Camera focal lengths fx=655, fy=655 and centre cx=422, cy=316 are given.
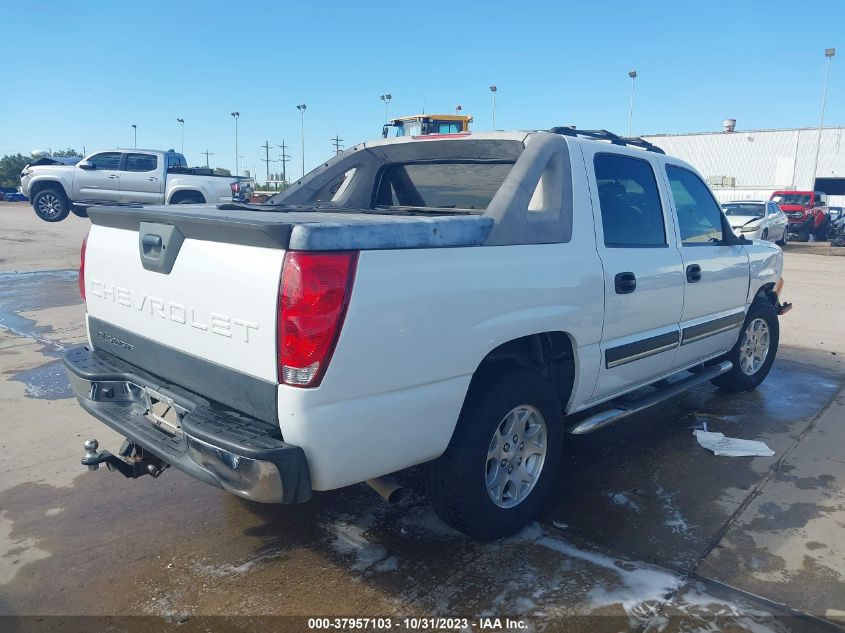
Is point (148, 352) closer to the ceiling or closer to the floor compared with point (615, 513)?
closer to the ceiling

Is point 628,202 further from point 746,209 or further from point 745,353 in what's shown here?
point 746,209

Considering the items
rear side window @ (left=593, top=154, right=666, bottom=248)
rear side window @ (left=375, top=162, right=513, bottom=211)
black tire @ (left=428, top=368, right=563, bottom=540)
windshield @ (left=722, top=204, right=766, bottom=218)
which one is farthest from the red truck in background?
black tire @ (left=428, top=368, right=563, bottom=540)

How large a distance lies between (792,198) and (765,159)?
18543 mm

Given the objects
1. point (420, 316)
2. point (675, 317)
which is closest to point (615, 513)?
point (675, 317)

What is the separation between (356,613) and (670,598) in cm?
133

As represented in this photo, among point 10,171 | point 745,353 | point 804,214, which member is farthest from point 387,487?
point 10,171

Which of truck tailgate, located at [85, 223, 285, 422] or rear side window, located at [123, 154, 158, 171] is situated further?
rear side window, located at [123, 154, 158, 171]

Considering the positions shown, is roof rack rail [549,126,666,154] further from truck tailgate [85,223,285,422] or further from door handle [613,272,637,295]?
truck tailgate [85,223,285,422]

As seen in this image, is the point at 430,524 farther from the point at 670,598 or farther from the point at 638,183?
the point at 638,183

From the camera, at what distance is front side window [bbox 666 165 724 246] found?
14.6ft

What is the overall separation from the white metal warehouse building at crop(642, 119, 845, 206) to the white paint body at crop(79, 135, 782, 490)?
4059cm

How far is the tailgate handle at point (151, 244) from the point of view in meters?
2.86

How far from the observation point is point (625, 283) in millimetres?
3693

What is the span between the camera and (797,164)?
140ft
